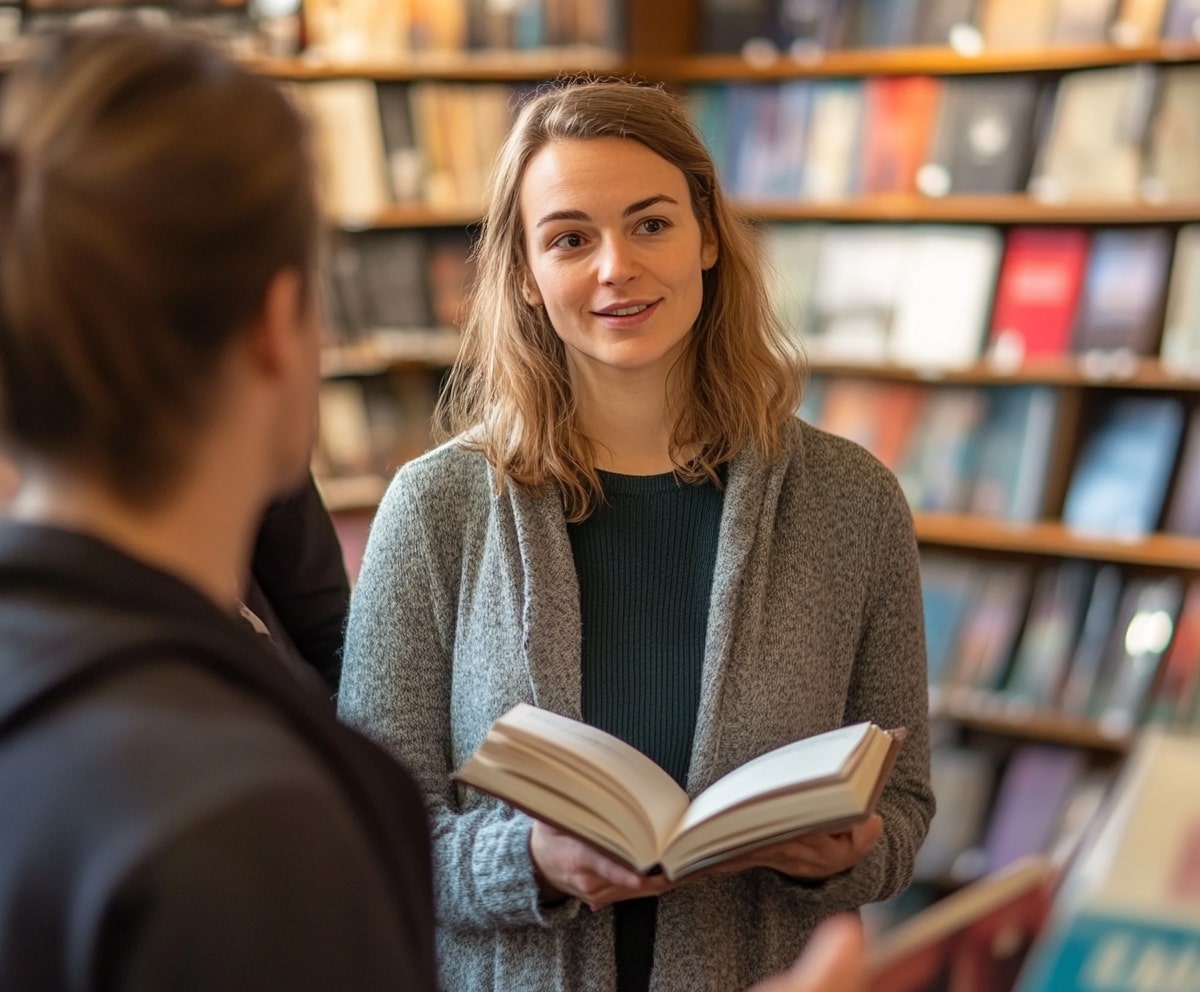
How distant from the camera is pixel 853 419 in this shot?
3203mm

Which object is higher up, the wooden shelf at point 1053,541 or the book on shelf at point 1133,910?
the book on shelf at point 1133,910

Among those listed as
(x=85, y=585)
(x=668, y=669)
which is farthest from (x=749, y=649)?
(x=85, y=585)

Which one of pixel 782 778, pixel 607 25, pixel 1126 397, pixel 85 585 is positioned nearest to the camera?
A: pixel 85 585

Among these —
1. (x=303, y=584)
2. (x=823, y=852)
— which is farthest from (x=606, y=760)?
(x=303, y=584)

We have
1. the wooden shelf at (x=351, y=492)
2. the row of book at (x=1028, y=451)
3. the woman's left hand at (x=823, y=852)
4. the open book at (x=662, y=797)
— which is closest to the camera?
the open book at (x=662, y=797)

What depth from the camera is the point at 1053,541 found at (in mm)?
2947

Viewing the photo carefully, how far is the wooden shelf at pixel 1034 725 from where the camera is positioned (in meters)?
2.94

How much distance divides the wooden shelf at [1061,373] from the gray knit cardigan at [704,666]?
1.57 m

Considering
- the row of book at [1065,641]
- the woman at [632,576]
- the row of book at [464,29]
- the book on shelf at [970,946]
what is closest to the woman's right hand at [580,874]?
the woman at [632,576]

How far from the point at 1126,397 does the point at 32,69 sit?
8.89 feet

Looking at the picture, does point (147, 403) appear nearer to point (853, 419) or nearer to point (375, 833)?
point (375, 833)

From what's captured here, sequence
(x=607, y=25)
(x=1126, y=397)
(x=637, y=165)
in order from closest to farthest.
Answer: (x=637, y=165)
(x=1126, y=397)
(x=607, y=25)

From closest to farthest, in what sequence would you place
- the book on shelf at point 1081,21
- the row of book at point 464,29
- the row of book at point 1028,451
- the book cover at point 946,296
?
the book on shelf at point 1081,21 → the row of book at point 1028,451 → the book cover at point 946,296 → the row of book at point 464,29

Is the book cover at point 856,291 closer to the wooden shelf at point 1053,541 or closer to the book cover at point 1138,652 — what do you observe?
the wooden shelf at point 1053,541
